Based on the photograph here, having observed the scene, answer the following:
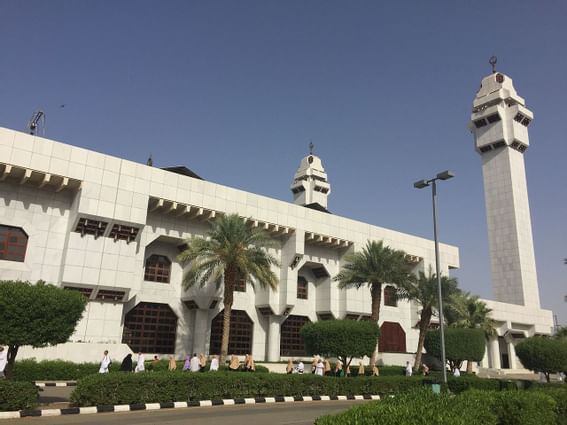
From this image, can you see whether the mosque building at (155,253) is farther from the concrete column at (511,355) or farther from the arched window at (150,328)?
the concrete column at (511,355)

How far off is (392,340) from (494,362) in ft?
60.1

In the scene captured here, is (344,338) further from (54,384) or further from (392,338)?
(392,338)

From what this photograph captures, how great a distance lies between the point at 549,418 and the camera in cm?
1006

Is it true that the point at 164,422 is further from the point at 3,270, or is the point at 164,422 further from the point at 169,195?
the point at 169,195

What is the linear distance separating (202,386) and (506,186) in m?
54.7

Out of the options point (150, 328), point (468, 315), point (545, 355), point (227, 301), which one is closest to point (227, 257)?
point (227, 301)

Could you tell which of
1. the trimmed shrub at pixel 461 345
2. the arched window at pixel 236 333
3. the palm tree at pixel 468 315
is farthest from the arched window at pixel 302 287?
the palm tree at pixel 468 315

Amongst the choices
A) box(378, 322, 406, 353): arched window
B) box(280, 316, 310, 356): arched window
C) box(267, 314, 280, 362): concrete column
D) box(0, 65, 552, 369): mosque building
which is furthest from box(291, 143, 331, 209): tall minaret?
box(267, 314, 280, 362): concrete column

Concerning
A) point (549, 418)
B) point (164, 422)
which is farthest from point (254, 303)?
point (549, 418)

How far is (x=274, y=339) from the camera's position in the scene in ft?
113

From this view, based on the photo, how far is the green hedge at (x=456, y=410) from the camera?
6456 millimetres

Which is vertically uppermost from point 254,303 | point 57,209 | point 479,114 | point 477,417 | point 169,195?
point 479,114

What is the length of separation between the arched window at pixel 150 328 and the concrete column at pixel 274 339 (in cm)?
742

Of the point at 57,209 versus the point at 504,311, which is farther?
the point at 504,311
